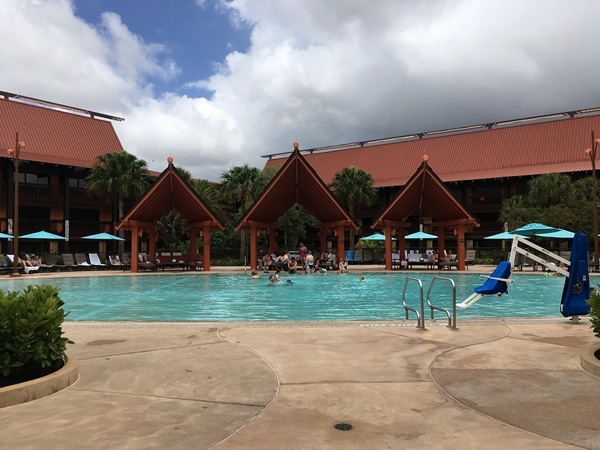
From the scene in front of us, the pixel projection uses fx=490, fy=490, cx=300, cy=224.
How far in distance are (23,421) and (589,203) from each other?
121 feet

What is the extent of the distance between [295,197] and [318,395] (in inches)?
973

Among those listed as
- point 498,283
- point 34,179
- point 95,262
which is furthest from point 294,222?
point 498,283

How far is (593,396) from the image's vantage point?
4.43 m

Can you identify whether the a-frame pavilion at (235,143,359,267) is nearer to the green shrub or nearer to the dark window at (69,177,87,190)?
the green shrub

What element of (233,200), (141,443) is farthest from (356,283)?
(233,200)

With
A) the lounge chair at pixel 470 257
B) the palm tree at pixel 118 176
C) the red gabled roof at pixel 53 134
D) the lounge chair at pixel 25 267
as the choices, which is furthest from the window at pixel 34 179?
the lounge chair at pixel 470 257

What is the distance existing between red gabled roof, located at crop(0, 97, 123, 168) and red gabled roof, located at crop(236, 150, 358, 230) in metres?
21.1

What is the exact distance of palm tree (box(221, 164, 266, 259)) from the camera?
127ft

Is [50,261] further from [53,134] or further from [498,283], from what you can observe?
[498,283]

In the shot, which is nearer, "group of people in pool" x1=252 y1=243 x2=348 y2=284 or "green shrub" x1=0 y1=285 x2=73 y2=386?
"green shrub" x1=0 y1=285 x2=73 y2=386

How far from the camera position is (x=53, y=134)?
4166cm

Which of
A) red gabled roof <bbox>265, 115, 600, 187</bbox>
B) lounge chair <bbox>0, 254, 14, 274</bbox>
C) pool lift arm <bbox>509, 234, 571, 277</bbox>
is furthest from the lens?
red gabled roof <bbox>265, 115, 600, 187</bbox>

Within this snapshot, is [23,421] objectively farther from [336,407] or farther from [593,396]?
[593,396]

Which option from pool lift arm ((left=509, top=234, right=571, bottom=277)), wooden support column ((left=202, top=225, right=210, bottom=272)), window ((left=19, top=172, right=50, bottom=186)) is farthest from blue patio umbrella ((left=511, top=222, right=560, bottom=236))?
window ((left=19, top=172, right=50, bottom=186))
